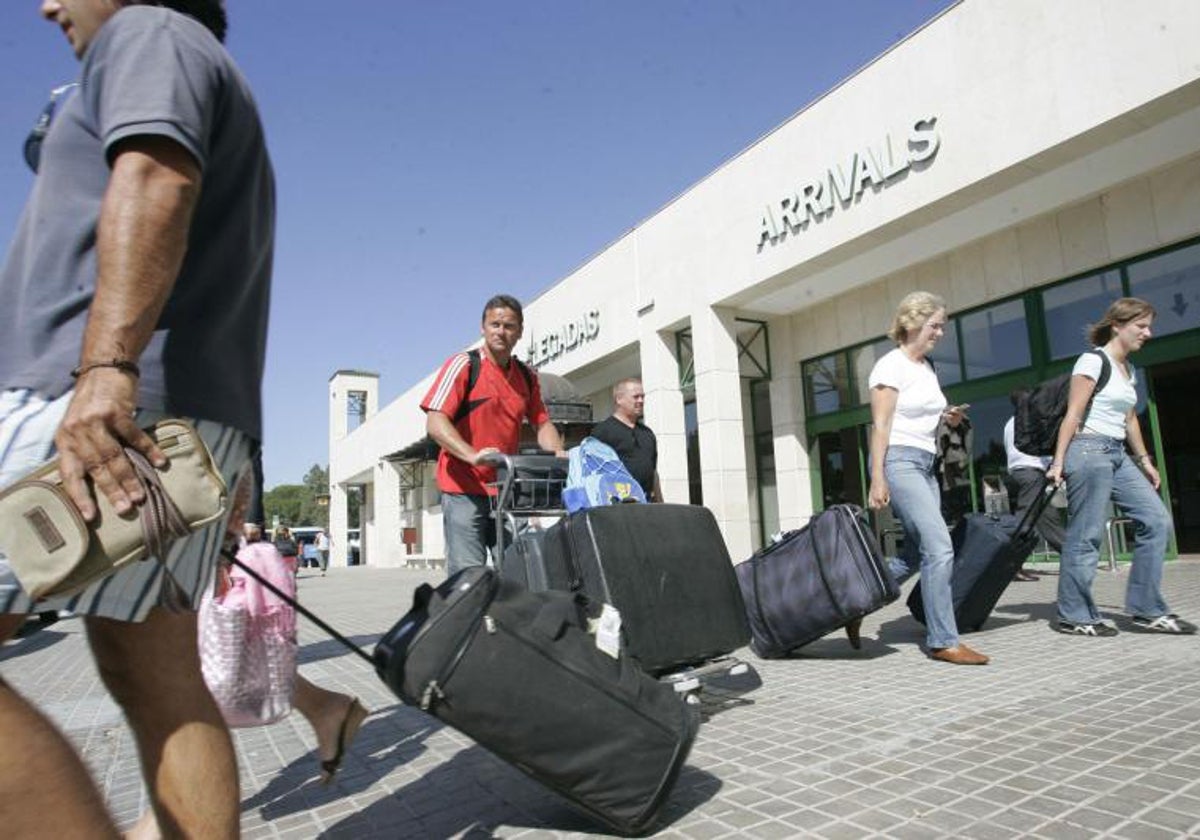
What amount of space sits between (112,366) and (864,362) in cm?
1275

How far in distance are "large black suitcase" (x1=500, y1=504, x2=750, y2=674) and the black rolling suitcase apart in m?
1.99

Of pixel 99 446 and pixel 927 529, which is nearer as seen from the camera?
pixel 99 446

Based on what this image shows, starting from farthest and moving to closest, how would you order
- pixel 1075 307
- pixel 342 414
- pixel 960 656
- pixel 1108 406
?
pixel 342 414
pixel 1075 307
pixel 1108 406
pixel 960 656

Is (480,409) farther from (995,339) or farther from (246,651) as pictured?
(995,339)

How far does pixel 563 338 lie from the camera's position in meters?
17.4

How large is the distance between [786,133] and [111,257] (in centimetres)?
1174

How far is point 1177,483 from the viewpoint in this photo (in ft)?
37.8

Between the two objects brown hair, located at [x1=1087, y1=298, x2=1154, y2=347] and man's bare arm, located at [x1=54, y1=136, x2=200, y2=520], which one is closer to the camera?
man's bare arm, located at [x1=54, y1=136, x2=200, y2=520]

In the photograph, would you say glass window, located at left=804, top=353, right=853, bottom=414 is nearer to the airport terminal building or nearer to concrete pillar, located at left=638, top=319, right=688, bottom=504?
the airport terminal building

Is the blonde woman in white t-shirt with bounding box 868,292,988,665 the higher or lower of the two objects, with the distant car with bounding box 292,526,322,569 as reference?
higher

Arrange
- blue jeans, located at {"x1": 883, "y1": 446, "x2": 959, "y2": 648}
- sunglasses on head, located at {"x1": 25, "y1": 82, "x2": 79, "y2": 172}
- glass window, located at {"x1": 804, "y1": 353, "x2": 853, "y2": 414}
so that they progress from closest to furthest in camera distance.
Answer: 1. sunglasses on head, located at {"x1": 25, "y1": 82, "x2": 79, "y2": 172}
2. blue jeans, located at {"x1": 883, "y1": 446, "x2": 959, "y2": 648}
3. glass window, located at {"x1": 804, "y1": 353, "x2": 853, "y2": 414}

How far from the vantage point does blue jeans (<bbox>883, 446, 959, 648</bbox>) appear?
4.09 metres

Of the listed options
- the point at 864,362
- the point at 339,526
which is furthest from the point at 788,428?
the point at 339,526

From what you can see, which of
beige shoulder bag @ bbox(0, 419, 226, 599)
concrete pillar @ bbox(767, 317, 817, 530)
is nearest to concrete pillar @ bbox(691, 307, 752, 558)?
concrete pillar @ bbox(767, 317, 817, 530)
